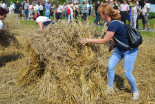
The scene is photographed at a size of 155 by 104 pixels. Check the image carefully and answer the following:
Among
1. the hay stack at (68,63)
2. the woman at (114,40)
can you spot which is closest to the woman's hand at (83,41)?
the woman at (114,40)

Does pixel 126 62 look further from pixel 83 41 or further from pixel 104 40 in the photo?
pixel 83 41

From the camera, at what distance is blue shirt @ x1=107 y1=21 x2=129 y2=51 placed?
125 inches

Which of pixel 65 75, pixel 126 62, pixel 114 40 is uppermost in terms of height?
pixel 114 40

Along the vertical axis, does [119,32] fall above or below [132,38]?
above

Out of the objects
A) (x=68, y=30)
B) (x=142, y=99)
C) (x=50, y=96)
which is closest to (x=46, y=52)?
(x=68, y=30)

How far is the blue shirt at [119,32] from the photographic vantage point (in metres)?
3.19

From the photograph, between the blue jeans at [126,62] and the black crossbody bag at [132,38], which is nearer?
the black crossbody bag at [132,38]

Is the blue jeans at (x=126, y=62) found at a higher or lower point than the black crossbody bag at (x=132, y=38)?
lower

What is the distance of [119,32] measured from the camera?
3.26 metres

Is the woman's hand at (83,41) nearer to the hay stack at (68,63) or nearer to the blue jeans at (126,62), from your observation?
the hay stack at (68,63)

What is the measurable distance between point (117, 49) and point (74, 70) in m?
0.86

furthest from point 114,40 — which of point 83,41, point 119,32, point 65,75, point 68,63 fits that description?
point 65,75

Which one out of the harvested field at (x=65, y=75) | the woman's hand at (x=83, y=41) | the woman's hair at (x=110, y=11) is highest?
the woman's hair at (x=110, y=11)

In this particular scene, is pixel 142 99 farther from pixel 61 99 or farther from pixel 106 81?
pixel 61 99
